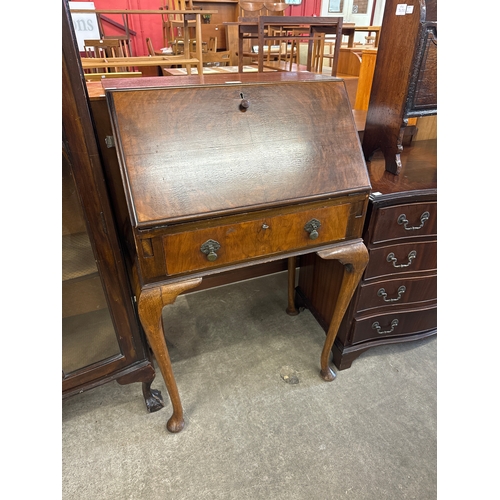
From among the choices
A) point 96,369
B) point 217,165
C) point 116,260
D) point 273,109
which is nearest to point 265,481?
point 96,369

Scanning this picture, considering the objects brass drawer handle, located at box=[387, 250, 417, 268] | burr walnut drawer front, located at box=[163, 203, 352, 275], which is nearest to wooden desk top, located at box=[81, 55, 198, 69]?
burr walnut drawer front, located at box=[163, 203, 352, 275]

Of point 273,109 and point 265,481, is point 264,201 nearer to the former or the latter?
point 273,109

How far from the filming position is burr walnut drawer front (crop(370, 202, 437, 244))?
119 cm

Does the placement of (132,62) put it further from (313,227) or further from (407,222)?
(407,222)

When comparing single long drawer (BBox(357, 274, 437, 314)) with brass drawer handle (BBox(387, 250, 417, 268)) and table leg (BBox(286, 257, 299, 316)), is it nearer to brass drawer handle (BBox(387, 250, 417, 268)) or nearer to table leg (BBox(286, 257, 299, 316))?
brass drawer handle (BBox(387, 250, 417, 268))

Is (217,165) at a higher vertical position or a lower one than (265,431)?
higher

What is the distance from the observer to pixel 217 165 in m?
0.93

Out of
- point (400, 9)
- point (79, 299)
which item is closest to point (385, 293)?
point (400, 9)

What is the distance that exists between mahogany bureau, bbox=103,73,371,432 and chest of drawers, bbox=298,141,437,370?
18 cm

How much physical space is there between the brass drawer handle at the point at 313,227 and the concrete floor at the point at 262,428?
2.57ft

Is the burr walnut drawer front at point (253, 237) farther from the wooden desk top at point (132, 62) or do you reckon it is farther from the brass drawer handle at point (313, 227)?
the wooden desk top at point (132, 62)

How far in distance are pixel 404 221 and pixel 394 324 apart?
0.55 metres

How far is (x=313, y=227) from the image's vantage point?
1.06m

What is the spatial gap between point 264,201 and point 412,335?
44.2 inches
